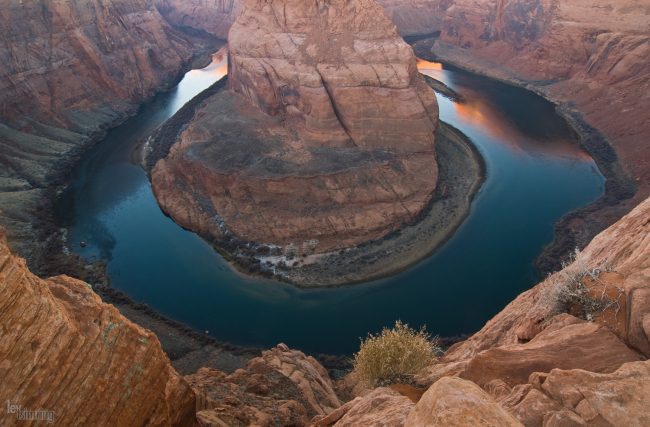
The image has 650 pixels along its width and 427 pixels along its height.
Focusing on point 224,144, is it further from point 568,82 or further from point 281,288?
point 568,82

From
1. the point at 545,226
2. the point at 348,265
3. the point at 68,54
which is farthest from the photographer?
the point at 68,54

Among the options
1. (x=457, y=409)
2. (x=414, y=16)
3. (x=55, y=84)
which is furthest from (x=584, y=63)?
(x=55, y=84)

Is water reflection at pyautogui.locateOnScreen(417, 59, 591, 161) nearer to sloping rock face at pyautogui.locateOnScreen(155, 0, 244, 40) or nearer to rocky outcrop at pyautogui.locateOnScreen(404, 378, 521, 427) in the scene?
rocky outcrop at pyautogui.locateOnScreen(404, 378, 521, 427)

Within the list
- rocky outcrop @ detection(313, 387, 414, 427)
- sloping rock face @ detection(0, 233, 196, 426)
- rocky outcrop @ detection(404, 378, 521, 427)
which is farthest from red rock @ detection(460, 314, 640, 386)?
sloping rock face @ detection(0, 233, 196, 426)

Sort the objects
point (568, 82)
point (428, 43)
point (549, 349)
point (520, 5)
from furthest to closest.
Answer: point (428, 43) < point (520, 5) < point (568, 82) < point (549, 349)

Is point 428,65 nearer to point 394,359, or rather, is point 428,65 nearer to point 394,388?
point 394,359

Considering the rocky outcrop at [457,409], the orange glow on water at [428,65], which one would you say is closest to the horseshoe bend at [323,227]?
the rocky outcrop at [457,409]

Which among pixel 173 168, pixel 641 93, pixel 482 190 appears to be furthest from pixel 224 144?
pixel 641 93

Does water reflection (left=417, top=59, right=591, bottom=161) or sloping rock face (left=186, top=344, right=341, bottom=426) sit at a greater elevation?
water reflection (left=417, top=59, right=591, bottom=161)
